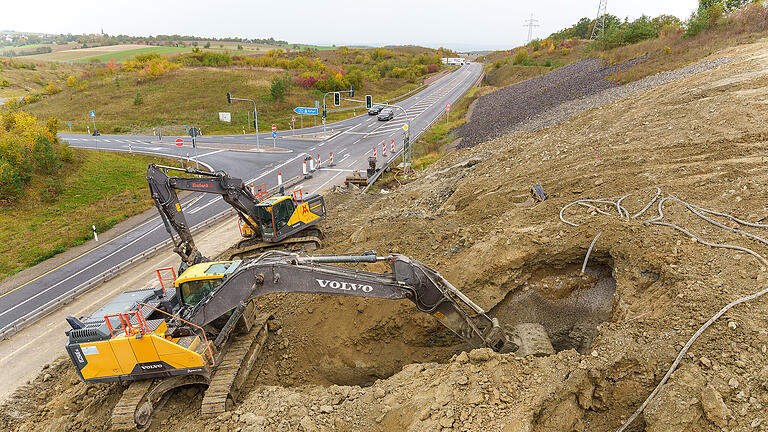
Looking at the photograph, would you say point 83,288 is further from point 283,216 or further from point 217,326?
point 217,326

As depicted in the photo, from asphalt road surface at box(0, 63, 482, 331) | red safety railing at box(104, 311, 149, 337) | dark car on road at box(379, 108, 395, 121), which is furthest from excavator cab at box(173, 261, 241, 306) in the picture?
dark car on road at box(379, 108, 395, 121)

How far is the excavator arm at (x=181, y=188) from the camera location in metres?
12.3

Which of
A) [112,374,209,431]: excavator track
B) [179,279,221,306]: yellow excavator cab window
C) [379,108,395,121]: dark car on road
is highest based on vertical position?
[379,108,395,121]: dark car on road

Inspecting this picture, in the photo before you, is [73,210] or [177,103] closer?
[73,210]

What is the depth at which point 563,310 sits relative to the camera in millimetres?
10031

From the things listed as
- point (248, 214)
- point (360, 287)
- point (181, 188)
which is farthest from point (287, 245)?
point (360, 287)

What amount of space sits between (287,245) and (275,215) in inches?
65.8

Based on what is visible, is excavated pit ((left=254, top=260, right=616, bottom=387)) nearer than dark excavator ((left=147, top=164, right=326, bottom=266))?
Yes

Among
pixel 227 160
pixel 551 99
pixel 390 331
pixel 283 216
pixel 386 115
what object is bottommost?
pixel 390 331

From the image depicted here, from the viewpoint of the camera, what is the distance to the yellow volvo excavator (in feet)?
26.7

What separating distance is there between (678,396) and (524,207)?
7.96m

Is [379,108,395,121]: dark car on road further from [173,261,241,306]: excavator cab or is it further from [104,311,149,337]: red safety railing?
[104,311,149,337]: red safety railing

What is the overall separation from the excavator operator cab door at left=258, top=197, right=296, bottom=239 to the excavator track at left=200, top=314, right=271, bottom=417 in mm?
5373

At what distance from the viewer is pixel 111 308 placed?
981cm
